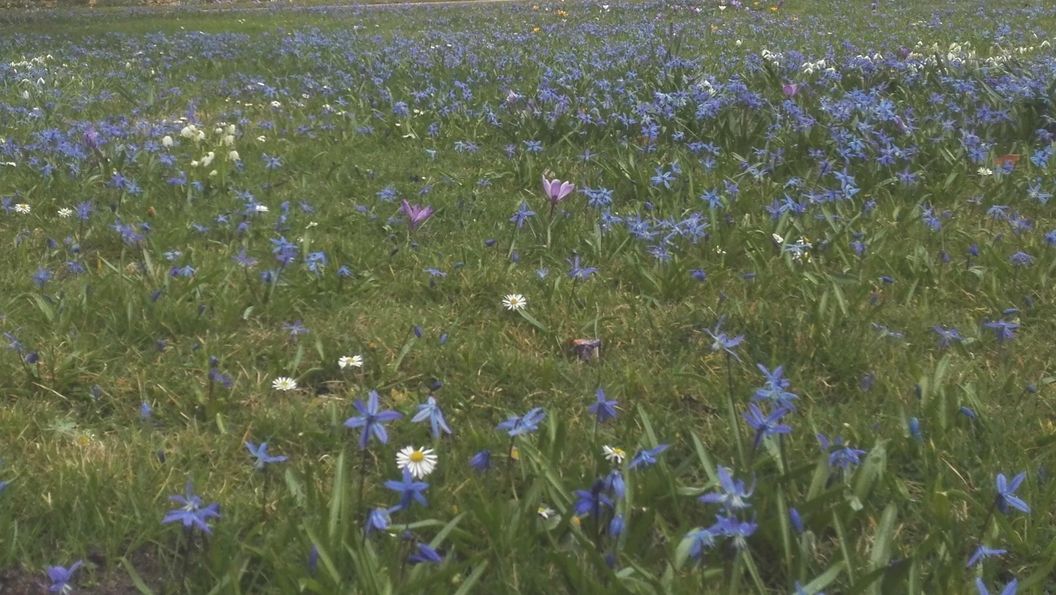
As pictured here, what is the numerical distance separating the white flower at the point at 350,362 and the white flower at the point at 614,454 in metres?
0.95

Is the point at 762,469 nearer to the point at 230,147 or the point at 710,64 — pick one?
the point at 230,147

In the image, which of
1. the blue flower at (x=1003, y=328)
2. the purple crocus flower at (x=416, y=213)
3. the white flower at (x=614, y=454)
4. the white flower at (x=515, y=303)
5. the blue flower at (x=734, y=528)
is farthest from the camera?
the purple crocus flower at (x=416, y=213)

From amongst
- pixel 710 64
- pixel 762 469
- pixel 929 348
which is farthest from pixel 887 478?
pixel 710 64

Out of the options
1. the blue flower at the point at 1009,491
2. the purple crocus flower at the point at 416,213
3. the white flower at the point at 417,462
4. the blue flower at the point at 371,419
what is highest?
the blue flower at the point at 371,419

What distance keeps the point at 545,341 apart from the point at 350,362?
73 cm

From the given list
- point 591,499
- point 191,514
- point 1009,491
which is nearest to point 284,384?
point 191,514

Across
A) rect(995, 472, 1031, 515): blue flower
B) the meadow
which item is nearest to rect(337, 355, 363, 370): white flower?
the meadow

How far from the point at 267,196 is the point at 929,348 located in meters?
3.45

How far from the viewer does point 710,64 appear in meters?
7.91

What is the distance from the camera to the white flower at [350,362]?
270 centimetres

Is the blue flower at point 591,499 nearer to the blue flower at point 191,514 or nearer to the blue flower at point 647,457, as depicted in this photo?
the blue flower at point 647,457

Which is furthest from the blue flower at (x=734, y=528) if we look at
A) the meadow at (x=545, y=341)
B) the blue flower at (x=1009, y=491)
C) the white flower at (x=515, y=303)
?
the white flower at (x=515, y=303)

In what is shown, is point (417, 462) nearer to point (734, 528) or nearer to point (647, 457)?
point (647, 457)

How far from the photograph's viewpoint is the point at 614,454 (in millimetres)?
2086
